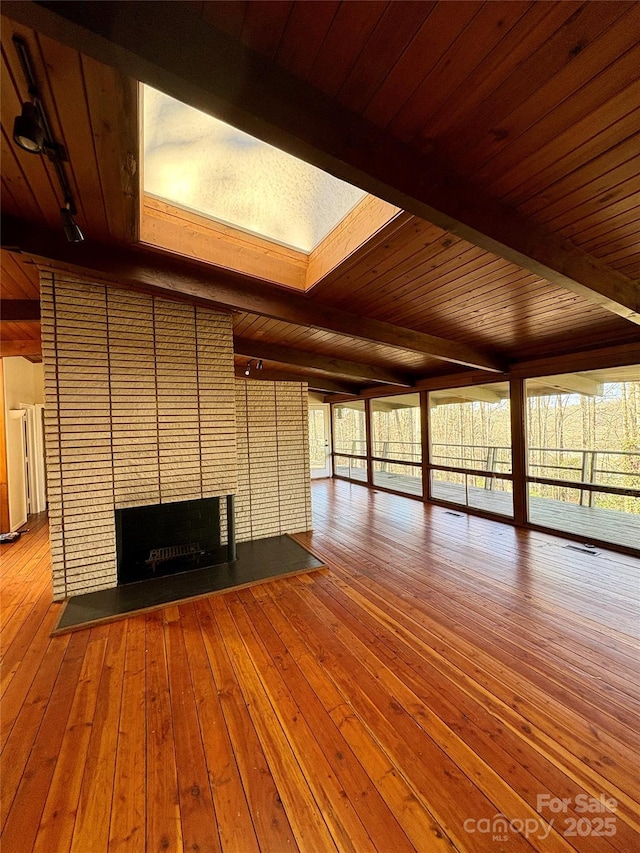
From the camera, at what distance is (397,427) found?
27.1 feet

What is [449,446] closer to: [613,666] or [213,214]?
[613,666]

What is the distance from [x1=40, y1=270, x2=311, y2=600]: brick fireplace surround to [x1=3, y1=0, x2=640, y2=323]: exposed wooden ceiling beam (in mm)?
2469

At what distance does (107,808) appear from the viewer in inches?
53.4

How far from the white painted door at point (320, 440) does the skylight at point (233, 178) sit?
24.8 feet

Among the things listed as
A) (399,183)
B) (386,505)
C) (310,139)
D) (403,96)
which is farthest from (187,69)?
(386,505)

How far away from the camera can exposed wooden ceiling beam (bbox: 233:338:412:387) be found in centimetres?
484

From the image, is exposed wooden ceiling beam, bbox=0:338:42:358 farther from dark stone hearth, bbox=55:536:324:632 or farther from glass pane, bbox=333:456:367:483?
glass pane, bbox=333:456:367:483

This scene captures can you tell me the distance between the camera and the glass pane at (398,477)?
7504 millimetres

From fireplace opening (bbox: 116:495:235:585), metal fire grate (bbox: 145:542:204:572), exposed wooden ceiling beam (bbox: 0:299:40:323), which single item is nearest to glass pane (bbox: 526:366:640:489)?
fireplace opening (bbox: 116:495:235:585)

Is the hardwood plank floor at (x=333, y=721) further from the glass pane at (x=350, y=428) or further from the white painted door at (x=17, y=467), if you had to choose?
the glass pane at (x=350, y=428)

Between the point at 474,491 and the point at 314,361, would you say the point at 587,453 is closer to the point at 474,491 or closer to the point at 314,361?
the point at 474,491

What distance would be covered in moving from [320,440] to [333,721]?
856 centimetres

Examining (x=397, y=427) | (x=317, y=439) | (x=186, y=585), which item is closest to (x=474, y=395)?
(x=397, y=427)

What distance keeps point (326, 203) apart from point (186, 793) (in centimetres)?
327
